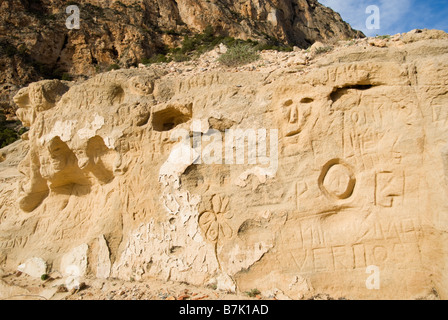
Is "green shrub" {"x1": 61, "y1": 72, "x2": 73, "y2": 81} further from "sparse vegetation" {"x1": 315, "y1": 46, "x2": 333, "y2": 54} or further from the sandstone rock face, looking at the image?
"sparse vegetation" {"x1": 315, "y1": 46, "x2": 333, "y2": 54}

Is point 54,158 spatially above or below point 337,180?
above

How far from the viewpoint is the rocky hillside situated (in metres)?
23.1

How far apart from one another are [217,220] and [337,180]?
82.6 inches

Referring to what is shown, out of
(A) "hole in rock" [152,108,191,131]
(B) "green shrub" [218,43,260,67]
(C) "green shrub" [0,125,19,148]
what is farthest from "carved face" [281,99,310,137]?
(C) "green shrub" [0,125,19,148]

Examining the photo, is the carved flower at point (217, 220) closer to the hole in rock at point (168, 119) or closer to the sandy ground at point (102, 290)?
the sandy ground at point (102, 290)

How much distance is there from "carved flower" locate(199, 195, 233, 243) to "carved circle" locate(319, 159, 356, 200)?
5.36 ft

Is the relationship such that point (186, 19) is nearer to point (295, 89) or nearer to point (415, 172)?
point (295, 89)

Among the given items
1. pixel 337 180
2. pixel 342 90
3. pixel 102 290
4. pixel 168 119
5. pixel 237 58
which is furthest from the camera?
pixel 237 58

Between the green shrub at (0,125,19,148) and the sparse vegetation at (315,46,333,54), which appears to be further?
the green shrub at (0,125,19,148)

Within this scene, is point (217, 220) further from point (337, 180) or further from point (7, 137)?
point (7, 137)

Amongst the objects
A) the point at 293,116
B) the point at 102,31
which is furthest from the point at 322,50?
the point at 102,31

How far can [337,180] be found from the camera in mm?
5125

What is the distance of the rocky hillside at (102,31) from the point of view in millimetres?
23134

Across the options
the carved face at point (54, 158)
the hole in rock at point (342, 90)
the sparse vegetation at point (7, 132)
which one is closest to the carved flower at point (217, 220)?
the hole in rock at point (342, 90)
